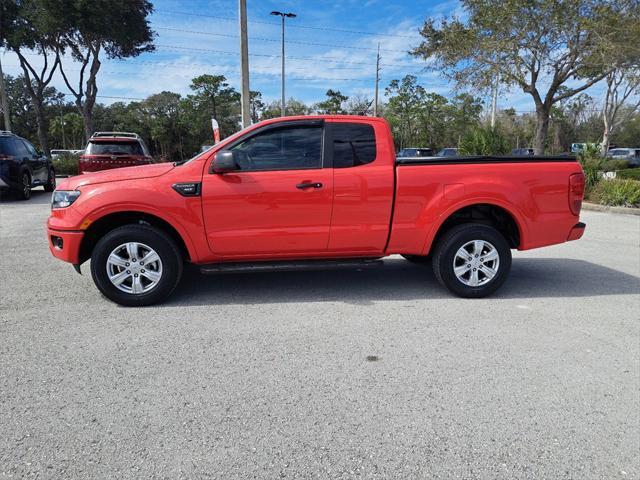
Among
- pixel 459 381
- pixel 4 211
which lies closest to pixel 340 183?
pixel 459 381

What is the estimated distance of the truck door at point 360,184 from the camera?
14.3ft

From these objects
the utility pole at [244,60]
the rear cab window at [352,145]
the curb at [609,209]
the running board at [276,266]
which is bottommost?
the curb at [609,209]

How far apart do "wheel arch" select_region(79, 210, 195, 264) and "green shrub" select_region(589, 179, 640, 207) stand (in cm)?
1139

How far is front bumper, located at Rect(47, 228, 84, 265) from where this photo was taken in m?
4.17

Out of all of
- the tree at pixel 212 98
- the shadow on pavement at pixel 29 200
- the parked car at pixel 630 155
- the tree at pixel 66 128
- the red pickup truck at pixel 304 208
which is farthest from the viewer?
the tree at pixel 66 128

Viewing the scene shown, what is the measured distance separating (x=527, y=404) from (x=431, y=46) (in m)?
19.9

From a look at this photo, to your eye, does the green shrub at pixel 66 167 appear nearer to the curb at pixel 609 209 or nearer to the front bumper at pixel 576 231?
the curb at pixel 609 209

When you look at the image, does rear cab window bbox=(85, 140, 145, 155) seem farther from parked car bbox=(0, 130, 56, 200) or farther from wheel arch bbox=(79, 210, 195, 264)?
wheel arch bbox=(79, 210, 195, 264)

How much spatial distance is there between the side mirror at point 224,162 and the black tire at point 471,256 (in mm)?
2260

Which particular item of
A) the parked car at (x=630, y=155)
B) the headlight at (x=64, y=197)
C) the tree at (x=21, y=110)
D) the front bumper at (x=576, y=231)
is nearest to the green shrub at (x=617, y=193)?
the front bumper at (x=576, y=231)

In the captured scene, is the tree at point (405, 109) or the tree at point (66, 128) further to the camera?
the tree at point (66, 128)

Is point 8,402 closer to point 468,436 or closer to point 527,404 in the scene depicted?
point 468,436

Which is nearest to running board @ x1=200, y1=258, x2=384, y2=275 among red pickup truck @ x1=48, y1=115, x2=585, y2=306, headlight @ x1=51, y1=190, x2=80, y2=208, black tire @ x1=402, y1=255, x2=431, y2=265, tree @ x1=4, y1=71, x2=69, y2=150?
red pickup truck @ x1=48, y1=115, x2=585, y2=306

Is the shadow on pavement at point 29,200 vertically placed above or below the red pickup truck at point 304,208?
below
